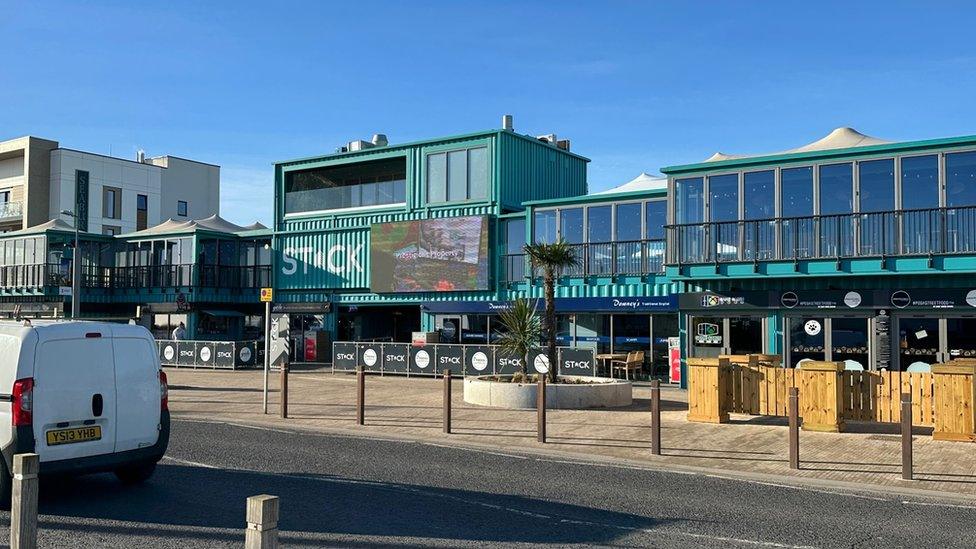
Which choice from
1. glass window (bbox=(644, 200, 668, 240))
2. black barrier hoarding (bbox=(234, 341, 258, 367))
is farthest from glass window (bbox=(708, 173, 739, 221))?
black barrier hoarding (bbox=(234, 341, 258, 367))

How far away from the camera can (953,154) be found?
19.5 meters

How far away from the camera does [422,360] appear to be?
25.7 meters

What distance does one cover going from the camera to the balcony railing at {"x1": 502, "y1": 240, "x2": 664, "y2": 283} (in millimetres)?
24781

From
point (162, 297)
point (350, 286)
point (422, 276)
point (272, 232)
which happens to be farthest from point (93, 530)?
point (162, 297)

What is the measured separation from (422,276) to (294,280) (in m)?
6.81

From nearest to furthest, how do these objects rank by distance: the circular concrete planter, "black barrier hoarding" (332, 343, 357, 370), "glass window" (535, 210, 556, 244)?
the circular concrete planter < "glass window" (535, 210, 556, 244) < "black barrier hoarding" (332, 343, 357, 370)

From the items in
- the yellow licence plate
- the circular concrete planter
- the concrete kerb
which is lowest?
the concrete kerb

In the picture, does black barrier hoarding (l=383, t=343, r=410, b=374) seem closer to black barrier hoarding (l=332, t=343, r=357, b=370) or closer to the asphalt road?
black barrier hoarding (l=332, t=343, r=357, b=370)

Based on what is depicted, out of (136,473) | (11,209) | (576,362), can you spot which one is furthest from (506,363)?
(11,209)

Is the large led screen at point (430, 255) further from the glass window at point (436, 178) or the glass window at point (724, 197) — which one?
the glass window at point (724, 197)

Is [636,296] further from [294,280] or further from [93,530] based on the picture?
[93,530]

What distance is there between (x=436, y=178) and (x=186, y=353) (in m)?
11.1

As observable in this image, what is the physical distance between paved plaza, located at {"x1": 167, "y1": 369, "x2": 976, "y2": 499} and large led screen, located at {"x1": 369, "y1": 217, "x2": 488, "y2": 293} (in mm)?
8531

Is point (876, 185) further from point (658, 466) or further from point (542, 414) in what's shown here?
point (658, 466)
